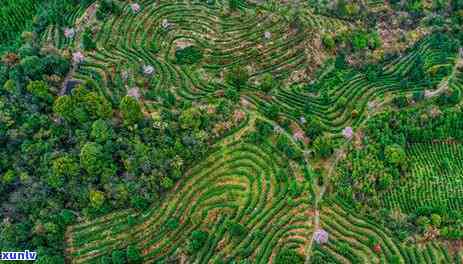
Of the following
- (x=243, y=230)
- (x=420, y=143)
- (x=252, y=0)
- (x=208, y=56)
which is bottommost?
(x=243, y=230)

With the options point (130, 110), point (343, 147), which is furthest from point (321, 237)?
point (130, 110)

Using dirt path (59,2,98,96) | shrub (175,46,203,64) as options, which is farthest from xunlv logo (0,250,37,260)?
shrub (175,46,203,64)

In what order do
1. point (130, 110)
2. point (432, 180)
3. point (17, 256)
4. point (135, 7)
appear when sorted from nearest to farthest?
point (17, 256) → point (130, 110) → point (432, 180) → point (135, 7)

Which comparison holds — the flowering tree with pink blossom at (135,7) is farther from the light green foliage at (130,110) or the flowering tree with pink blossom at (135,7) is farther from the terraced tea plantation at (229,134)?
the light green foliage at (130,110)

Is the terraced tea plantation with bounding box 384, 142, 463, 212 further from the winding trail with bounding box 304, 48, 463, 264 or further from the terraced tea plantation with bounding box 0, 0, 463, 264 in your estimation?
the winding trail with bounding box 304, 48, 463, 264

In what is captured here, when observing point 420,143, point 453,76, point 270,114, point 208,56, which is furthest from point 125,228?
point 453,76

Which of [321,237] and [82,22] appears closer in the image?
[321,237]

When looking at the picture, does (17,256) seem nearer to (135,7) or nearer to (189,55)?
(189,55)

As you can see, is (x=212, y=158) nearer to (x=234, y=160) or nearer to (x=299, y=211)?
(x=234, y=160)

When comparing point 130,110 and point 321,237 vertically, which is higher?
point 130,110
